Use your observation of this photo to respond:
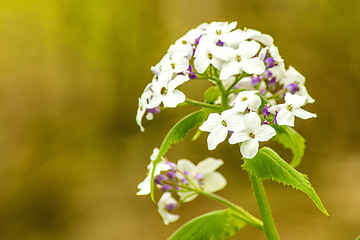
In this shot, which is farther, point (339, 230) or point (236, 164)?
point (236, 164)

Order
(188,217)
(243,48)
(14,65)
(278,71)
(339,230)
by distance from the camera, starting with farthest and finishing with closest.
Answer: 1. (14,65)
2. (188,217)
3. (339,230)
4. (278,71)
5. (243,48)

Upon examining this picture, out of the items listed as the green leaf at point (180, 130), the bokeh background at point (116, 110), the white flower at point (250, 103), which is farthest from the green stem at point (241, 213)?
the bokeh background at point (116, 110)

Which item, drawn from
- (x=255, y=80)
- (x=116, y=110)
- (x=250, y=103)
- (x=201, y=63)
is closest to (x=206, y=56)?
(x=201, y=63)

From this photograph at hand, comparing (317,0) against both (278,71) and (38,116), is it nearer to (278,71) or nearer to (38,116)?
(38,116)

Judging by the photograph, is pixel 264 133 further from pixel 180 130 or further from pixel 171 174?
pixel 171 174

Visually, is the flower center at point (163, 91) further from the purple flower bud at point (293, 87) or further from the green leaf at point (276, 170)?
the purple flower bud at point (293, 87)

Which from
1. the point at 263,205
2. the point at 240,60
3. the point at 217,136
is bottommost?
the point at 263,205

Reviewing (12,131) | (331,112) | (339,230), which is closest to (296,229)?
(339,230)
